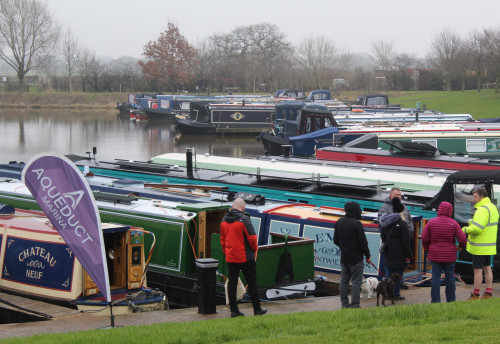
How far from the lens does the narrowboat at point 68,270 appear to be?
1112 cm

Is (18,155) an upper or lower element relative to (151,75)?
lower

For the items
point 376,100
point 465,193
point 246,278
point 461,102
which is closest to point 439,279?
point 246,278

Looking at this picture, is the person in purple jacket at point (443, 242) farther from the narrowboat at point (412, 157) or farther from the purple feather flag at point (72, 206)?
the narrowboat at point (412, 157)

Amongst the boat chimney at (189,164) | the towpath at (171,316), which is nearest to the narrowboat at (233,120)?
the boat chimney at (189,164)

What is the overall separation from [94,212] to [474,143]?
21523 mm

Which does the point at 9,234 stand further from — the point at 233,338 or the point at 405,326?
the point at 405,326

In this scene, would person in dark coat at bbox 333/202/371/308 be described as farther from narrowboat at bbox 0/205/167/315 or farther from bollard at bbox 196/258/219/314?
narrowboat at bbox 0/205/167/315

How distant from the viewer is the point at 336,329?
786 cm

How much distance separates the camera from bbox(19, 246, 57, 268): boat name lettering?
11.5 meters

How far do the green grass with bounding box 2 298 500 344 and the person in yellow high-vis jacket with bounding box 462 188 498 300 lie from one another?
1.43 meters

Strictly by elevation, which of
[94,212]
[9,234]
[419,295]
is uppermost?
[94,212]

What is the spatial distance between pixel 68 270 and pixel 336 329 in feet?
16.7

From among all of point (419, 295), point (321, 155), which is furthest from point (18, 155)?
point (419, 295)

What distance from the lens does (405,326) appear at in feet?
25.9
